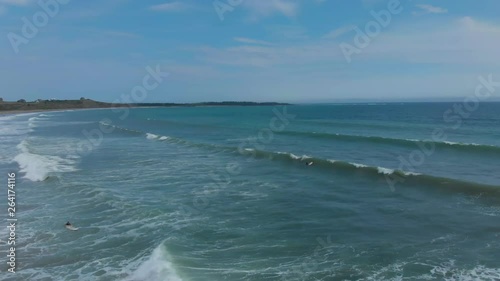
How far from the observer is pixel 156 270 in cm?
1159

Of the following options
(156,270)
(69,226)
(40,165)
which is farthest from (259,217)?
(40,165)

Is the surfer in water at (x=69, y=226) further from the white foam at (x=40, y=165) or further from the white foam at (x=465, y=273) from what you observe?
the white foam at (x=465, y=273)

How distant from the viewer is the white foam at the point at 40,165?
84.3 ft

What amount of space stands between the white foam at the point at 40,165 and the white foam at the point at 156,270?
1525cm

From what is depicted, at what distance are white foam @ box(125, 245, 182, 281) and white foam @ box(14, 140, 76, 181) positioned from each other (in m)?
15.2

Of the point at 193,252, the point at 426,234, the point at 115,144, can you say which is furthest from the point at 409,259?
the point at 115,144

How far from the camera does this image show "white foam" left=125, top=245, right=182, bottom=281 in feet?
36.6

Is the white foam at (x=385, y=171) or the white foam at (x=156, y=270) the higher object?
Result: the white foam at (x=385, y=171)

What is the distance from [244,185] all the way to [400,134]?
104 ft

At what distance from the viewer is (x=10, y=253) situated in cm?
1327

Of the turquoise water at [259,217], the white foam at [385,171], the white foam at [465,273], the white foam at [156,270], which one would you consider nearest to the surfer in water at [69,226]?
the turquoise water at [259,217]

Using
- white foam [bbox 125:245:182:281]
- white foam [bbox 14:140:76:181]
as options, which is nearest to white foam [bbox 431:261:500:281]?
white foam [bbox 125:245:182:281]

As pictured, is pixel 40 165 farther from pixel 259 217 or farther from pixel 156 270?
pixel 156 270

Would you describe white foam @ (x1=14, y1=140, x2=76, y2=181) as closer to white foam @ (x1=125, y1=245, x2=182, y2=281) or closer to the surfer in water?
the surfer in water
